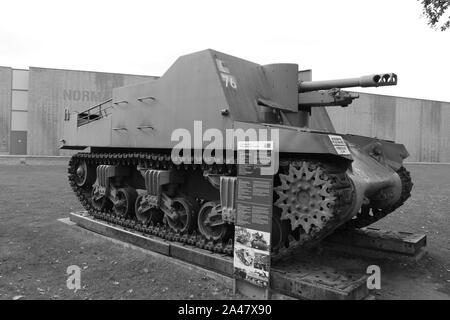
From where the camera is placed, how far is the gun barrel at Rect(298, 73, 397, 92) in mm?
5465

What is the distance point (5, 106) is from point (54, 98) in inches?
129

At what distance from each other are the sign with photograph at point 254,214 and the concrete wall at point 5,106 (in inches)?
1054

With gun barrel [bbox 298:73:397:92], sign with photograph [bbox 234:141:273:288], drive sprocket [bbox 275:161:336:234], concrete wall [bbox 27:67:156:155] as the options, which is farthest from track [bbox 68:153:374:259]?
concrete wall [bbox 27:67:156:155]

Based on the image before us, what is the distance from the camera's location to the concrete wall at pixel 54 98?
88.4 ft

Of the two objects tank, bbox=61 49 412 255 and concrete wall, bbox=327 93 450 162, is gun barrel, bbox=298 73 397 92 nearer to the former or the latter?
tank, bbox=61 49 412 255

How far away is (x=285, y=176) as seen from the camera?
4777mm

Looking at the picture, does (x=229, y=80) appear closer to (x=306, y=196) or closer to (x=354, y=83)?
(x=354, y=83)

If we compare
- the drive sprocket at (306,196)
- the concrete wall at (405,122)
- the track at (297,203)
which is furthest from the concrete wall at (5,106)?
the drive sprocket at (306,196)

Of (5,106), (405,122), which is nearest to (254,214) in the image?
(5,106)

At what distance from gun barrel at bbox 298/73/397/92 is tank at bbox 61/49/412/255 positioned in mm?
17

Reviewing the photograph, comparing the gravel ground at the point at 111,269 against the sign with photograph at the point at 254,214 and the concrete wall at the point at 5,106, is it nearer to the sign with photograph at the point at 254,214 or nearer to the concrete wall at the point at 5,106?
the sign with photograph at the point at 254,214

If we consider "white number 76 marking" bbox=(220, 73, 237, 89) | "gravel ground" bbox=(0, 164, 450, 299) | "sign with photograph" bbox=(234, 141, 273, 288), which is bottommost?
"gravel ground" bbox=(0, 164, 450, 299)

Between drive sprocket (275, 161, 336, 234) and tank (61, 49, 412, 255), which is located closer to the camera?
drive sprocket (275, 161, 336, 234)
